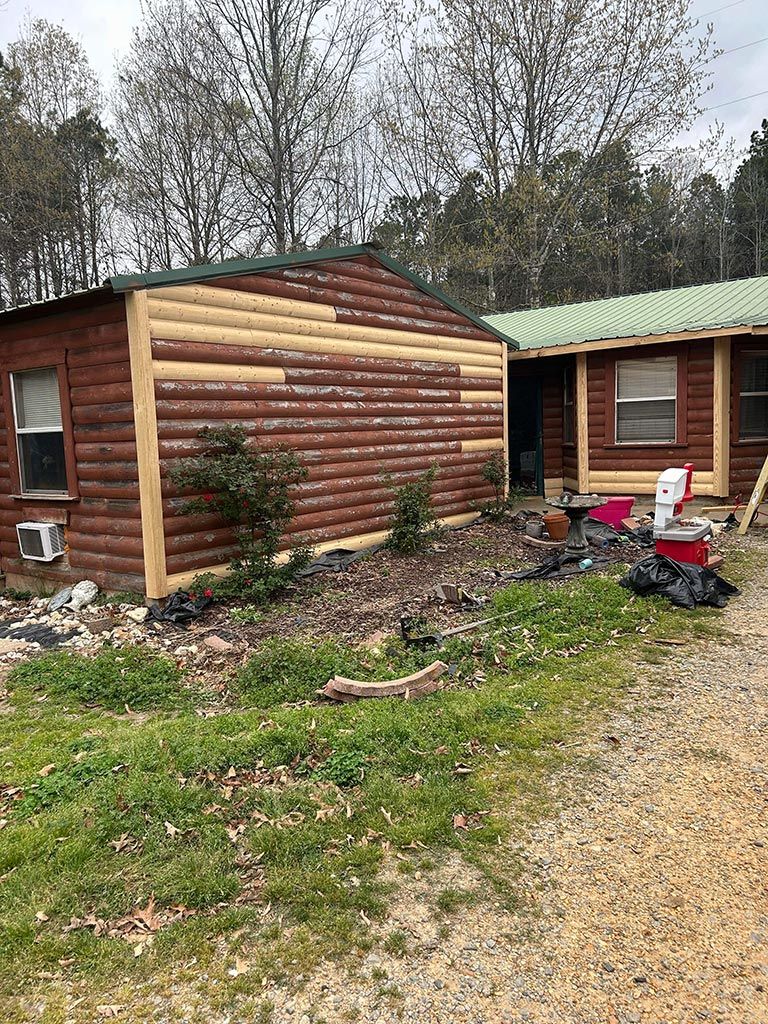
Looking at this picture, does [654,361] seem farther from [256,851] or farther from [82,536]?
[256,851]

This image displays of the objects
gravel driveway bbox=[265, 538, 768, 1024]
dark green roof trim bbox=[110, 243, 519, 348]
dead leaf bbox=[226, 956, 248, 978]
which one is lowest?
gravel driveway bbox=[265, 538, 768, 1024]

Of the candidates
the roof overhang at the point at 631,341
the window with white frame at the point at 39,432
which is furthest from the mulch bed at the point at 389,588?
the roof overhang at the point at 631,341

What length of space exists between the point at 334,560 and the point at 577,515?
10.1ft

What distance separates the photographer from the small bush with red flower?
6840 mm

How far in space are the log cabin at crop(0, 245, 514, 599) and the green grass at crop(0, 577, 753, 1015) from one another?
1893 mm

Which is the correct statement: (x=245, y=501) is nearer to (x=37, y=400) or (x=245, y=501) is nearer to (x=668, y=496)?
(x=37, y=400)

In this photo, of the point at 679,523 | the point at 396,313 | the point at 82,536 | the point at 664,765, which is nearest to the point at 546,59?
the point at 396,313

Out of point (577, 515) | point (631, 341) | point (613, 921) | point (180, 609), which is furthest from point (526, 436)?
point (613, 921)

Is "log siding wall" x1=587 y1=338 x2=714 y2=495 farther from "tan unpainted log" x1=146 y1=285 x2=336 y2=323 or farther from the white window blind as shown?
the white window blind

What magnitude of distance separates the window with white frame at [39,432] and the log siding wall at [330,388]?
1.68 metres

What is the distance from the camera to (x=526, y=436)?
16.0 metres

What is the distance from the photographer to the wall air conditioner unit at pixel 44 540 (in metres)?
7.67

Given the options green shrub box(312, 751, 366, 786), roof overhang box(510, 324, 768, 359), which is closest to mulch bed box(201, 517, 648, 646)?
green shrub box(312, 751, 366, 786)

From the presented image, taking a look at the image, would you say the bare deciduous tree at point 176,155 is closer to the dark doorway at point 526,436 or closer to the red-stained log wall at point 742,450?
the dark doorway at point 526,436
